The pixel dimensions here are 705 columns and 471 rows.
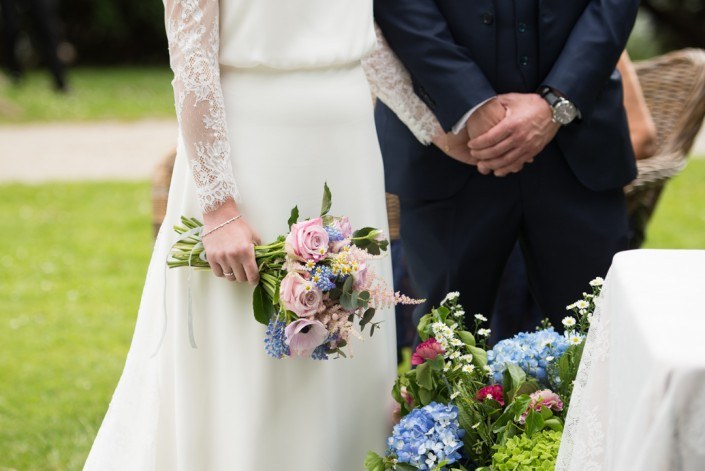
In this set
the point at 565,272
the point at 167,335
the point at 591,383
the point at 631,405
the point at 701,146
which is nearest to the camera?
the point at 631,405

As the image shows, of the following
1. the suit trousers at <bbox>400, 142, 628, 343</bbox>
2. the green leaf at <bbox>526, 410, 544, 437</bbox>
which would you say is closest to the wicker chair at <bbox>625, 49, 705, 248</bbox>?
the suit trousers at <bbox>400, 142, 628, 343</bbox>

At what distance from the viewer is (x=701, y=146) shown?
9.16 m

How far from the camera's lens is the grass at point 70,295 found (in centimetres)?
393

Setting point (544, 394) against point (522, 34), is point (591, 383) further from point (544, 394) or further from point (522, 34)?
point (522, 34)

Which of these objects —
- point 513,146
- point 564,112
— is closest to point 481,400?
point 513,146

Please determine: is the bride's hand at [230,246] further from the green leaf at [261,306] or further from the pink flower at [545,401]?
the pink flower at [545,401]

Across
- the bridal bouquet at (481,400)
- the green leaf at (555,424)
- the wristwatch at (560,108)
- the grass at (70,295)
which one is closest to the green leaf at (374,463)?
the bridal bouquet at (481,400)

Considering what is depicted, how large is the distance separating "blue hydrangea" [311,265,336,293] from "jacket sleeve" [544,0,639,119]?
35.9 inches

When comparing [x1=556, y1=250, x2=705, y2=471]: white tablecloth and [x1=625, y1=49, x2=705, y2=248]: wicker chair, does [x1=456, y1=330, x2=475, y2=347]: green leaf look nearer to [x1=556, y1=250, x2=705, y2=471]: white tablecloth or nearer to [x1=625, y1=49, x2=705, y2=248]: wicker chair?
[x1=556, y1=250, x2=705, y2=471]: white tablecloth

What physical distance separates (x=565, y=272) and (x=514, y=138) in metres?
0.45

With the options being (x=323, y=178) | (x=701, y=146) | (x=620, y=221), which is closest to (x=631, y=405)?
(x=323, y=178)

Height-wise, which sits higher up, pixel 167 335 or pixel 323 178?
pixel 323 178

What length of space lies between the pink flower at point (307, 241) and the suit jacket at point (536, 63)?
715mm

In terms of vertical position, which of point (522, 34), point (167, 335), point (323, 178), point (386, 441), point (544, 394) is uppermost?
point (522, 34)
